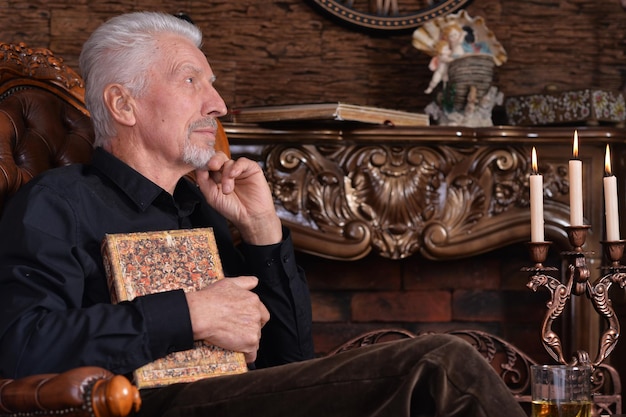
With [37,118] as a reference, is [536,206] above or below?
below

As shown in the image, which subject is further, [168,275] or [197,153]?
[197,153]

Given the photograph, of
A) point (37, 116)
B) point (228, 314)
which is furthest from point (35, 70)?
point (228, 314)

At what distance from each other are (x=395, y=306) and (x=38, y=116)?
119 cm

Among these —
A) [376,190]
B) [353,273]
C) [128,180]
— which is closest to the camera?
[128,180]

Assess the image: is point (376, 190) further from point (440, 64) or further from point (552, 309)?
point (552, 309)

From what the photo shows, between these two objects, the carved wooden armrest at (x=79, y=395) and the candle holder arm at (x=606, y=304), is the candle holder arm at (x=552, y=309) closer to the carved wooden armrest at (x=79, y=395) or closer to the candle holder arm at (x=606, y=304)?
the candle holder arm at (x=606, y=304)

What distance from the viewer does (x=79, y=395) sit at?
3.66 ft

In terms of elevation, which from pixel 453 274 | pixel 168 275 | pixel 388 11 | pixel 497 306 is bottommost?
pixel 497 306

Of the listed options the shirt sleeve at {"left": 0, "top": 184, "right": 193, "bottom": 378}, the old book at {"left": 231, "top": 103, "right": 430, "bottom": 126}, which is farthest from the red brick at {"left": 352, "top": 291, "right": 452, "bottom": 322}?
the shirt sleeve at {"left": 0, "top": 184, "right": 193, "bottom": 378}

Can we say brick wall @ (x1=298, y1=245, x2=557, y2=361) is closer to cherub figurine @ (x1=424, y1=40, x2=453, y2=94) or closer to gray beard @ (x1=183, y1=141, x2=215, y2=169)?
cherub figurine @ (x1=424, y1=40, x2=453, y2=94)

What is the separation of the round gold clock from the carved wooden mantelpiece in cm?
51

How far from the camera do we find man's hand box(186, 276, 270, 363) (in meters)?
1.51

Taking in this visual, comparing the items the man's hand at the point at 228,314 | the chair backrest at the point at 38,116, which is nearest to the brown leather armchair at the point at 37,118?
the chair backrest at the point at 38,116

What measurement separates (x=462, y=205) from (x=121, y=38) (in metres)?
1.01
